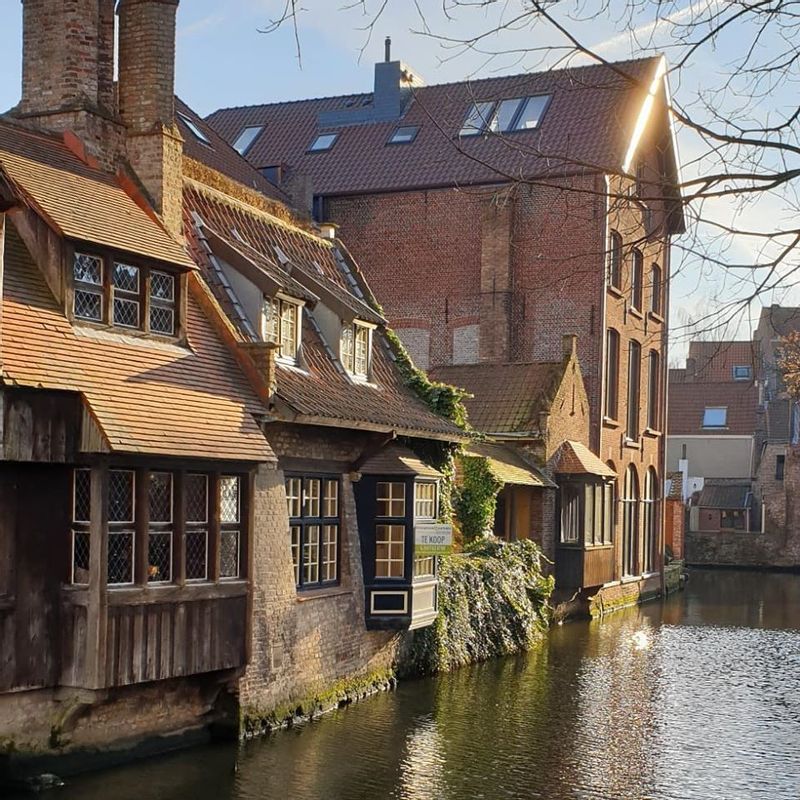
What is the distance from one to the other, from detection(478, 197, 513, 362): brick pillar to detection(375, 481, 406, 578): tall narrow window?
14713 mm

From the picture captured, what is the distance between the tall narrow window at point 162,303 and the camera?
14.1m

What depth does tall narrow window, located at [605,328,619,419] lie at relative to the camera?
3300cm

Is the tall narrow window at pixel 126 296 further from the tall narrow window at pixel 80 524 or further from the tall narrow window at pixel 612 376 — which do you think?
the tall narrow window at pixel 612 376

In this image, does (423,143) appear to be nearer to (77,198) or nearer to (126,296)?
(77,198)

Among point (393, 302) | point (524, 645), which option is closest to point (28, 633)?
point (524, 645)

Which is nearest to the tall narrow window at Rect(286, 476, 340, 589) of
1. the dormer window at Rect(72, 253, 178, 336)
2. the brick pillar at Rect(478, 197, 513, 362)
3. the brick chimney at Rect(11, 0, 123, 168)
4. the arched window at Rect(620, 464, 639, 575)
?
the dormer window at Rect(72, 253, 178, 336)

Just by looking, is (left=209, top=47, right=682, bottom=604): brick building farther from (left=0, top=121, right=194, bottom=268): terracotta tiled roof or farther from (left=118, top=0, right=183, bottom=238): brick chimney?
(left=0, top=121, right=194, bottom=268): terracotta tiled roof

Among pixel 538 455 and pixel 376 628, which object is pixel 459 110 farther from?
pixel 376 628

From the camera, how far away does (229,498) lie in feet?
46.1

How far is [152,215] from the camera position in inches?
600

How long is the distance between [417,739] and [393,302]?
65.7ft

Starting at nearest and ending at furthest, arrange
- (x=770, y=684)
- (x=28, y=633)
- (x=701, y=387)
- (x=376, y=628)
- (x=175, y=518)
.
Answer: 1. (x=28, y=633)
2. (x=175, y=518)
3. (x=376, y=628)
4. (x=770, y=684)
5. (x=701, y=387)

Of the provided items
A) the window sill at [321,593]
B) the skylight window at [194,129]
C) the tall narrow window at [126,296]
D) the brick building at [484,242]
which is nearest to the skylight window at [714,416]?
the brick building at [484,242]

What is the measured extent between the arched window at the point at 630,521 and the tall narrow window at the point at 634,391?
3.49 feet
